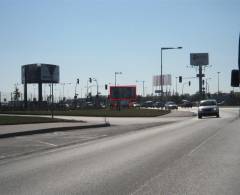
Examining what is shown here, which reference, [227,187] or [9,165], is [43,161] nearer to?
[9,165]

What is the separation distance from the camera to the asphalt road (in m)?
10.8

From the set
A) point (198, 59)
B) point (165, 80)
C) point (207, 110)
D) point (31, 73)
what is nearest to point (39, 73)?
point (31, 73)

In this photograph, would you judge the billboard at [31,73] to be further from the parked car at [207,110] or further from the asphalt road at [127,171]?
the asphalt road at [127,171]

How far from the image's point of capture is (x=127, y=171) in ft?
44.0

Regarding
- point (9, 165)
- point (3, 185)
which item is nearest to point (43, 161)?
point (9, 165)

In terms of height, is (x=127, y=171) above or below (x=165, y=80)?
below

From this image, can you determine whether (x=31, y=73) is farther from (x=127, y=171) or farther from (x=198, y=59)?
(x=127, y=171)

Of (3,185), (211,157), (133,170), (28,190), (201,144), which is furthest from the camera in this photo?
(201,144)

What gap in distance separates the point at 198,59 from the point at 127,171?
151508 millimetres

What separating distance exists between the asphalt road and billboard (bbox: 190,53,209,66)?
14324cm

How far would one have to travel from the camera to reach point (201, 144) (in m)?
21.4

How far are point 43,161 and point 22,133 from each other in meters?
12.8

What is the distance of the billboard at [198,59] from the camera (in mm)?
161375

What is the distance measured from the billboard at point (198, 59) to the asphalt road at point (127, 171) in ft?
470
